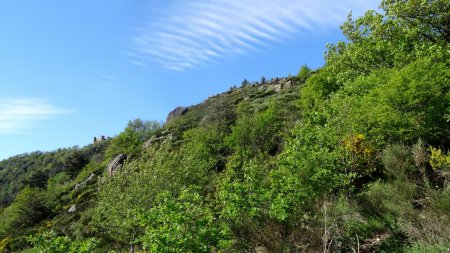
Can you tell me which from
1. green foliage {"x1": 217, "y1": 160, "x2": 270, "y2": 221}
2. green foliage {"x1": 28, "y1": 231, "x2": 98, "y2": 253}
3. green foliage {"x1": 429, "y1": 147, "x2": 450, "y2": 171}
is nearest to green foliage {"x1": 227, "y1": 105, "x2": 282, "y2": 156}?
green foliage {"x1": 429, "y1": 147, "x2": 450, "y2": 171}

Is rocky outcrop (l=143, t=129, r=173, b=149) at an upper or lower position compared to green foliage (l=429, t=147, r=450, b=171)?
upper

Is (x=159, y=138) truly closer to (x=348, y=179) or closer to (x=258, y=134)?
(x=258, y=134)

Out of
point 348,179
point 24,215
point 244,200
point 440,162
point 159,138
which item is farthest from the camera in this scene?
point 159,138

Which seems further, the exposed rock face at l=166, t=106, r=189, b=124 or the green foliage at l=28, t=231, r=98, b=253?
the exposed rock face at l=166, t=106, r=189, b=124

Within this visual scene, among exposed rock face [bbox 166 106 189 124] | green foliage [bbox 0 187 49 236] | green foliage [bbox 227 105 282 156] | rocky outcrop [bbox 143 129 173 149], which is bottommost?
green foliage [bbox 0 187 49 236]

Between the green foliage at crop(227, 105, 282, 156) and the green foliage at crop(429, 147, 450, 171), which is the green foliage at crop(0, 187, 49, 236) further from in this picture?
the green foliage at crop(429, 147, 450, 171)

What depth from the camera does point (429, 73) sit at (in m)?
16.2

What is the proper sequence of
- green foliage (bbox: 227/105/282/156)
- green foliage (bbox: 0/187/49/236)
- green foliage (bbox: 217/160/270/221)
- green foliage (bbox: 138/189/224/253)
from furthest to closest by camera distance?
green foliage (bbox: 0/187/49/236) < green foliage (bbox: 227/105/282/156) < green foliage (bbox: 217/160/270/221) < green foliage (bbox: 138/189/224/253)

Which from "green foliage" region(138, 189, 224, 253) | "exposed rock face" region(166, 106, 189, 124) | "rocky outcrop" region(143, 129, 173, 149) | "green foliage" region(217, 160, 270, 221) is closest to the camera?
"green foliage" region(138, 189, 224, 253)

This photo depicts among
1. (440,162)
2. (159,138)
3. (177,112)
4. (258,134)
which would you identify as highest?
(177,112)

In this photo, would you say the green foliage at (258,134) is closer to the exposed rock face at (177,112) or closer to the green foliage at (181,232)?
the green foliage at (181,232)

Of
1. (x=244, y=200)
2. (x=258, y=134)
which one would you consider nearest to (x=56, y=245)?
(x=244, y=200)

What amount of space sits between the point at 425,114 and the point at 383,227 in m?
7.25

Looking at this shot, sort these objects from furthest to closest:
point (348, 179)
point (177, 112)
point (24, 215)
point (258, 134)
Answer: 1. point (177, 112)
2. point (24, 215)
3. point (258, 134)
4. point (348, 179)
